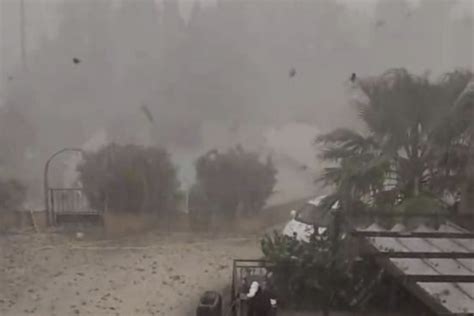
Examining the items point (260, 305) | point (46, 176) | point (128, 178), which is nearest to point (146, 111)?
point (128, 178)

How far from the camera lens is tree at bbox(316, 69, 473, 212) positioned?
1.44 metres

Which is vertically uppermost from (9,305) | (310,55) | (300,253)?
(310,55)

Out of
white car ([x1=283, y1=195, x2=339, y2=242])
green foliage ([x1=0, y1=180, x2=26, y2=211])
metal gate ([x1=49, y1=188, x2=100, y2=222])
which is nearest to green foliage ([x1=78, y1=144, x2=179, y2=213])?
metal gate ([x1=49, y1=188, x2=100, y2=222])

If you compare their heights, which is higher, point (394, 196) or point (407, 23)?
point (407, 23)

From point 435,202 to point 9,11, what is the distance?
3.30ft

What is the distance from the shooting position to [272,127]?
1.50 metres

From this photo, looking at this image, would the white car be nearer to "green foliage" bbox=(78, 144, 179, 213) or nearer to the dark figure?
the dark figure

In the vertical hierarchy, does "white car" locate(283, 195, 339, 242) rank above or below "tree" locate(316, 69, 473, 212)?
below

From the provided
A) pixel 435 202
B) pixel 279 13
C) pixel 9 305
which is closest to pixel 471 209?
pixel 435 202

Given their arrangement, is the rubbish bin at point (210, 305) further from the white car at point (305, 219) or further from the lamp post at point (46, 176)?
the lamp post at point (46, 176)

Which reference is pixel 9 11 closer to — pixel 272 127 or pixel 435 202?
pixel 272 127

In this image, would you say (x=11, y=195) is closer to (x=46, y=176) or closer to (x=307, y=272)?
(x=46, y=176)

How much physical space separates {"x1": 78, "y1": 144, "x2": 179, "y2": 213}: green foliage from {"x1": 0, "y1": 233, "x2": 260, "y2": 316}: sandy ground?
0.08m

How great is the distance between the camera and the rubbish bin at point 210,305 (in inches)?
57.3
